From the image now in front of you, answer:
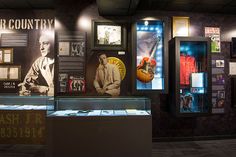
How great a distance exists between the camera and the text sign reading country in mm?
4953

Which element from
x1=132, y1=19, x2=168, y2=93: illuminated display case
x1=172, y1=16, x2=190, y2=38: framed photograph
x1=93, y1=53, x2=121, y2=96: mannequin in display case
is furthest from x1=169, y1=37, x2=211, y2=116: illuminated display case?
x1=93, y1=53, x2=121, y2=96: mannequin in display case

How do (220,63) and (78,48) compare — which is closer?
(78,48)

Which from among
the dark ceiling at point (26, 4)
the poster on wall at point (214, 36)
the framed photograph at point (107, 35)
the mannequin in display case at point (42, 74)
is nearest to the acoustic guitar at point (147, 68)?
the framed photograph at point (107, 35)

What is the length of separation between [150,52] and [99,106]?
7.33ft

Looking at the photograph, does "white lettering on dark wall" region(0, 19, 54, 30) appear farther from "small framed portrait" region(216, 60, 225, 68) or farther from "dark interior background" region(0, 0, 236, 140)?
"small framed portrait" region(216, 60, 225, 68)

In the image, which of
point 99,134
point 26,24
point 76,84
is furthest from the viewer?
point 26,24

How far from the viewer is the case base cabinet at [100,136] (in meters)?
3.38

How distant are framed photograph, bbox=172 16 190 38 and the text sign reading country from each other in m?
3.48

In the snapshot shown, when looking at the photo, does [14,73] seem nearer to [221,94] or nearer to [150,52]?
[150,52]

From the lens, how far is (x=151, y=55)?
5.32m

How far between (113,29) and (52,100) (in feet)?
7.69

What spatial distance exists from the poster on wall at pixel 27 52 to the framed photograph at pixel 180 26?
285 centimetres

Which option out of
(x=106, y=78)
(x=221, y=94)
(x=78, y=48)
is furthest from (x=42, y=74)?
(x=221, y=94)

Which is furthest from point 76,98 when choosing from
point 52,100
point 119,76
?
point 119,76
